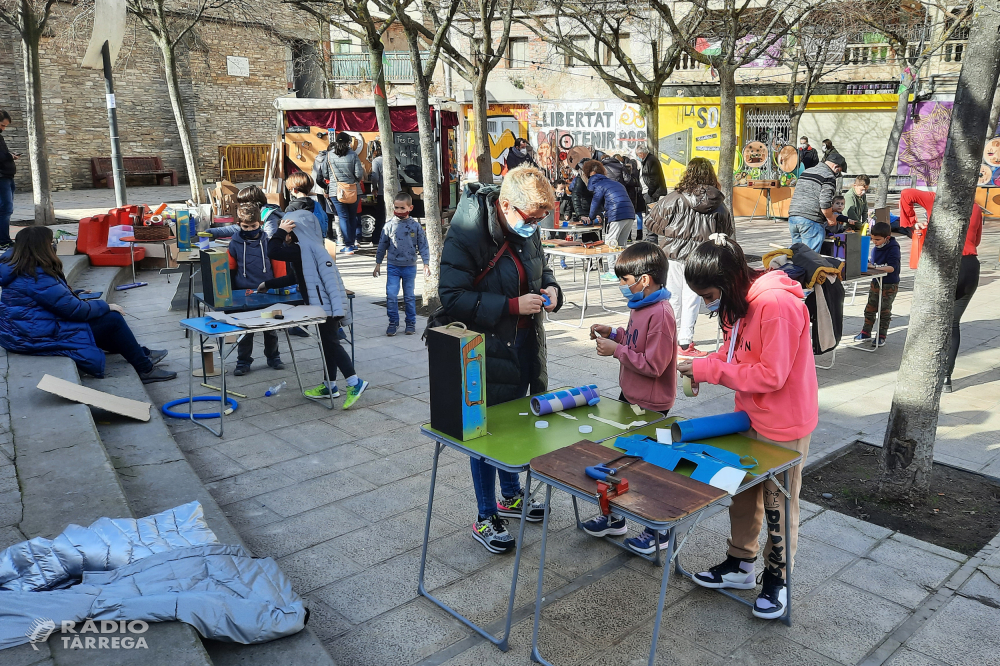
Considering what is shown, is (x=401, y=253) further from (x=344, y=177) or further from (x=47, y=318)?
(x=344, y=177)

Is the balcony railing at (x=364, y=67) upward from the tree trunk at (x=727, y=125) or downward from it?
upward

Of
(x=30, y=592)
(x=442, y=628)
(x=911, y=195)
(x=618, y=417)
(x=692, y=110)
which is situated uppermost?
(x=692, y=110)

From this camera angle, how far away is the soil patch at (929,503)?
423cm

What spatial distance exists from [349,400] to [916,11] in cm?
2328

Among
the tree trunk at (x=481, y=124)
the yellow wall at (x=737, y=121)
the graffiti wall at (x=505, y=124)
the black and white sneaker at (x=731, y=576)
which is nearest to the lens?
the black and white sneaker at (x=731, y=576)

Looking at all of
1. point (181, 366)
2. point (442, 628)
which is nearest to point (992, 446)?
point (442, 628)

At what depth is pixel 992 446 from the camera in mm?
5352

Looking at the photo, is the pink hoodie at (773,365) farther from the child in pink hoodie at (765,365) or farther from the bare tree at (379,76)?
the bare tree at (379,76)

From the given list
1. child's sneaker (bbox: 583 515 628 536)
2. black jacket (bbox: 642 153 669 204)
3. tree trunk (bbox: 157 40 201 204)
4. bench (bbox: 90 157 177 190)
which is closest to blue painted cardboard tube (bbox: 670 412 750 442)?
child's sneaker (bbox: 583 515 628 536)

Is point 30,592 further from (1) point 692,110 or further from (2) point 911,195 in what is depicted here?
(1) point 692,110

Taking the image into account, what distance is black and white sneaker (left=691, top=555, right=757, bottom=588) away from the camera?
3.62m

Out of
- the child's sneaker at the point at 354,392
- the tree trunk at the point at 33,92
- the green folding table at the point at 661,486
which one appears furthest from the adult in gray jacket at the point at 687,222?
the tree trunk at the point at 33,92

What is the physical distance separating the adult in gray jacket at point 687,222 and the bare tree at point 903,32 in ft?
31.9

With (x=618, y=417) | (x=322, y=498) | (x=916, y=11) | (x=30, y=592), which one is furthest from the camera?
(x=916, y=11)
